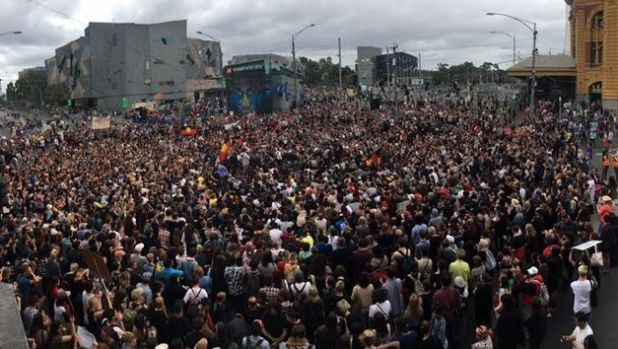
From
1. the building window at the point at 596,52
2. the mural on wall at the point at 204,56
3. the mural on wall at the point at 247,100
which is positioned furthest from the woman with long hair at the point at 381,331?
the mural on wall at the point at 204,56

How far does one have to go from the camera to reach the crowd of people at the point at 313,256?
912 centimetres

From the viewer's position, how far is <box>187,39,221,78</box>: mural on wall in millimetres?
104819

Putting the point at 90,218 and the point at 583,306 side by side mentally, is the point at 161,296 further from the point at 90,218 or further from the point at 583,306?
the point at 90,218

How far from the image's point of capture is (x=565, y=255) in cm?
1224

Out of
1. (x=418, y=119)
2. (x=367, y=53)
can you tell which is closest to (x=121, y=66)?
(x=418, y=119)

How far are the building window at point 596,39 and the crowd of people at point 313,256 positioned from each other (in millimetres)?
33073

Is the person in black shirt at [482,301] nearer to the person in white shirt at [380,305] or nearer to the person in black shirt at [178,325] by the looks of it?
the person in white shirt at [380,305]

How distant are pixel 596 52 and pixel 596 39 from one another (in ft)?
3.21

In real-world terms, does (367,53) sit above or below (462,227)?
above

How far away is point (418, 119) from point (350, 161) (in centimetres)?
1488

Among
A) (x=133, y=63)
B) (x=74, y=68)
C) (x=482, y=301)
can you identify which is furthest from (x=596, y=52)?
(x=74, y=68)

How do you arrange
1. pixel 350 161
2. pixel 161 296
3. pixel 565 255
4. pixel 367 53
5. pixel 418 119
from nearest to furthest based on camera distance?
pixel 161 296 → pixel 565 255 → pixel 350 161 → pixel 418 119 → pixel 367 53

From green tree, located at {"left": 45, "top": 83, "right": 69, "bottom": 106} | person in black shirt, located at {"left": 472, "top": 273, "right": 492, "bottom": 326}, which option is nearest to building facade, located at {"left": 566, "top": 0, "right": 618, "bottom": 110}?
person in black shirt, located at {"left": 472, "top": 273, "right": 492, "bottom": 326}

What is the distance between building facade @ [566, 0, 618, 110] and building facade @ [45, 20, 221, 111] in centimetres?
5116
